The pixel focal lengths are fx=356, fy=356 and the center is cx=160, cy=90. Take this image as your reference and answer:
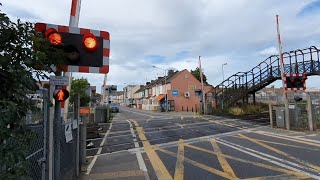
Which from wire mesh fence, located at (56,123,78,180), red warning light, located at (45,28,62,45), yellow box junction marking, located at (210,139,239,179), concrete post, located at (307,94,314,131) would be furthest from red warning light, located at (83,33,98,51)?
concrete post, located at (307,94,314,131)

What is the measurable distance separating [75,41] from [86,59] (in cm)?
30

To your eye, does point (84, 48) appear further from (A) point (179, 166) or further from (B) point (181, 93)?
(B) point (181, 93)

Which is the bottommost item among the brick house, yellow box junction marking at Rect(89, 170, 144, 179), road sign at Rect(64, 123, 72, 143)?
yellow box junction marking at Rect(89, 170, 144, 179)

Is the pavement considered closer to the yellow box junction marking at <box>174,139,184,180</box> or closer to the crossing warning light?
the yellow box junction marking at <box>174,139,184,180</box>

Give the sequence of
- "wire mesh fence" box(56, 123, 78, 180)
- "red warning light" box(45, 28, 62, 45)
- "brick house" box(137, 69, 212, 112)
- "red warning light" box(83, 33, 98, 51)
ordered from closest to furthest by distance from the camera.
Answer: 1. "red warning light" box(45, 28, 62, 45)
2. "red warning light" box(83, 33, 98, 51)
3. "wire mesh fence" box(56, 123, 78, 180)
4. "brick house" box(137, 69, 212, 112)

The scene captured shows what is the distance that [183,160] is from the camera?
10.7 metres

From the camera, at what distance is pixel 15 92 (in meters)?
2.32

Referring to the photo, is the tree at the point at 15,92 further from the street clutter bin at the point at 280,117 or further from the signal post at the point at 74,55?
the street clutter bin at the point at 280,117

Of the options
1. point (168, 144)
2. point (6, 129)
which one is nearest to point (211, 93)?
point (168, 144)

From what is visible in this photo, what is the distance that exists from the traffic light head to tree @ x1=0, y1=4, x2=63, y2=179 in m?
2.30

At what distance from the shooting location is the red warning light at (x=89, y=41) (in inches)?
201

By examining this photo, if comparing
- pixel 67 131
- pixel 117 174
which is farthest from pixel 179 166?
pixel 67 131

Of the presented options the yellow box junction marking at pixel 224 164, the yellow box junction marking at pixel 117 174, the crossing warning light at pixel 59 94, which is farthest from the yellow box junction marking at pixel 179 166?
the crossing warning light at pixel 59 94

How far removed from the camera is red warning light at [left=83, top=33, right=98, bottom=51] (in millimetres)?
5109
